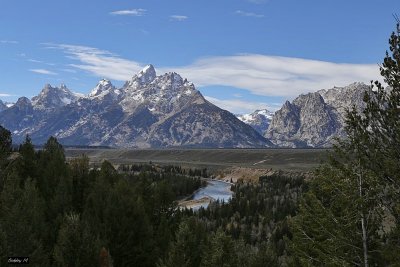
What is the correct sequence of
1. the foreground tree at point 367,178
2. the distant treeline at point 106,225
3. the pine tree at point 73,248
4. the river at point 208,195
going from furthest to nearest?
the river at point 208,195 < the distant treeline at point 106,225 < the pine tree at point 73,248 < the foreground tree at point 367,178

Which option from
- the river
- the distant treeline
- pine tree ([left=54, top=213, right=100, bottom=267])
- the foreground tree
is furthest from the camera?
the river

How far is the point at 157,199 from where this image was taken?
6134 cm

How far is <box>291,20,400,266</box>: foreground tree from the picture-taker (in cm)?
1978

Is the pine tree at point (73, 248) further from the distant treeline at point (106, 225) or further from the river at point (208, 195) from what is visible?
the river at point (208, 195)

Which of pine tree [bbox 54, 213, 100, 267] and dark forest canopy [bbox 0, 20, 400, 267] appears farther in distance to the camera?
Answer: pine tree [bbox 54, 213, 100, 267]

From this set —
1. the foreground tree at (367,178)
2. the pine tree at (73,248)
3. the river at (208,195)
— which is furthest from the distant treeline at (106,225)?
the river at (208,195)

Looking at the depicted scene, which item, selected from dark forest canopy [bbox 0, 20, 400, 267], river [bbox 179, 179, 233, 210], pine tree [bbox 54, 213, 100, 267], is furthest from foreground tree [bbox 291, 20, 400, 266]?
river [bbox 179, 179, 233, 210]

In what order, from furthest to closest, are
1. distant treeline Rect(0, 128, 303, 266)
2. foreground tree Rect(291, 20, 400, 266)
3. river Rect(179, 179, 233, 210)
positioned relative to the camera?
river Rect(179, 179, 233, 210) → distant treeline Rect(0, 128, 303, 266) → foreground tree Rect(291, 20, 400, 266)

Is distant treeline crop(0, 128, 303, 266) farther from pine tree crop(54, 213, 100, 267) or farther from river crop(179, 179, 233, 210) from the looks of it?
river crop(179, 179, 233, 210)

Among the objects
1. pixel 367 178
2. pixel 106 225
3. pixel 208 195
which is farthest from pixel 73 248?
pixel 208 195

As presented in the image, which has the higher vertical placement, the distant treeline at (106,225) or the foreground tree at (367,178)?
the foreground tree at (367,178)

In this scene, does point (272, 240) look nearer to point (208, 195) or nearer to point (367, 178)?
point (367, 178)

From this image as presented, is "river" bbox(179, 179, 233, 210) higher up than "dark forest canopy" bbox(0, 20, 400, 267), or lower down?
lower down

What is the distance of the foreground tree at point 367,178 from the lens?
19.8 metres
